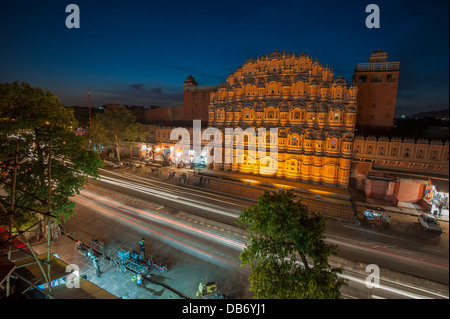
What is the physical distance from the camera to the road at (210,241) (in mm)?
13484

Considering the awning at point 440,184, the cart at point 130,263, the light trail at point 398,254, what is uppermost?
the awning at point 440,184

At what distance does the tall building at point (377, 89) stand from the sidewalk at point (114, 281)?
3510 centimetres

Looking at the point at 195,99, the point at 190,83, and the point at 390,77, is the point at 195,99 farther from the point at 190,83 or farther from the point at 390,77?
the point at 390,77

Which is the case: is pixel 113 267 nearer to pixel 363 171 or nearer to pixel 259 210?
pixel 259 210

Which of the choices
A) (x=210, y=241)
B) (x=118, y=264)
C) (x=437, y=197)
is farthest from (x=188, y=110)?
(x=437, y=197)

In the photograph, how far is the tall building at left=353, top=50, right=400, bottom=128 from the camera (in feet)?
105

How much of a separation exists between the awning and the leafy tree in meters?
30.6

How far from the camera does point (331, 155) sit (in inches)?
1177

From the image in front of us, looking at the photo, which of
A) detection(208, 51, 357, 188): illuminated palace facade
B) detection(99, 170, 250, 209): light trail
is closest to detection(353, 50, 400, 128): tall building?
detection(208, 51, 357, 188): illuminated palace facade

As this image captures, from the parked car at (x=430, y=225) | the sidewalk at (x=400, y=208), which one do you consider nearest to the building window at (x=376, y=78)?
the sidewalk at (x=400, y=208)

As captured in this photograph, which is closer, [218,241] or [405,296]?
[405,296]

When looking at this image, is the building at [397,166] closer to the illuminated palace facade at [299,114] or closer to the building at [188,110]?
the illuminated palace facade at [299,114]
